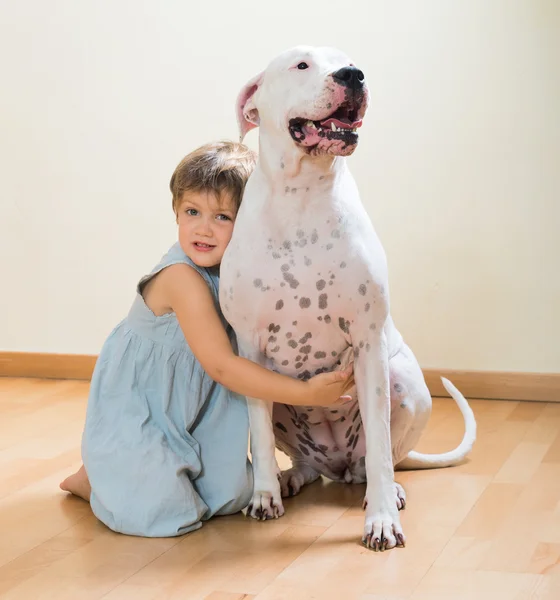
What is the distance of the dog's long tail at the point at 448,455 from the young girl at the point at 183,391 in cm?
48

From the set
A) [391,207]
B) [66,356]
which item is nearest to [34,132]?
[66,356]

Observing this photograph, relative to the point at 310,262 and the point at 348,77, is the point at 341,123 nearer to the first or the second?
the point at 348,77

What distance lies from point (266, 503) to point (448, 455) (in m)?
0.60

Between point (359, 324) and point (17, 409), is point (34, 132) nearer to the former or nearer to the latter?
point (17, 409)

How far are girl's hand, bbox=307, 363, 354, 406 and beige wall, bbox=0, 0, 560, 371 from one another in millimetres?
1417

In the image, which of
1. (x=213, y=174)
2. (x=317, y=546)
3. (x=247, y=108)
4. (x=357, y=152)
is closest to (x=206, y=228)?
(x=213, y=174)

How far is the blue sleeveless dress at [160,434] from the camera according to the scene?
78.6 inches

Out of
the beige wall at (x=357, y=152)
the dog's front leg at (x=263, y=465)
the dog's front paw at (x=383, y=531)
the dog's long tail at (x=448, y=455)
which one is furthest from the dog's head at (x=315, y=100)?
the beige wall at (x=357, y=152)

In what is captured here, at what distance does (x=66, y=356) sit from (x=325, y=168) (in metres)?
2.17

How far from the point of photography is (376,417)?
193 centimetres

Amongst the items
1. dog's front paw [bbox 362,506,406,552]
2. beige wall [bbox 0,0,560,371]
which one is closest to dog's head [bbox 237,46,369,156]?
dog's front paw [bbox 362,506,406,552]

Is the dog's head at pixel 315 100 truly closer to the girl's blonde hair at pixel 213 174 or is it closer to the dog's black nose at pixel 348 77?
the dog's black nose at pixel 348 77

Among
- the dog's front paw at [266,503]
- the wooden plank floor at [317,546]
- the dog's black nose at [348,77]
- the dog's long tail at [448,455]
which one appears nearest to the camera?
the wooden plank floor at [317,546]

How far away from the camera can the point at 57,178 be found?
3.74 m
